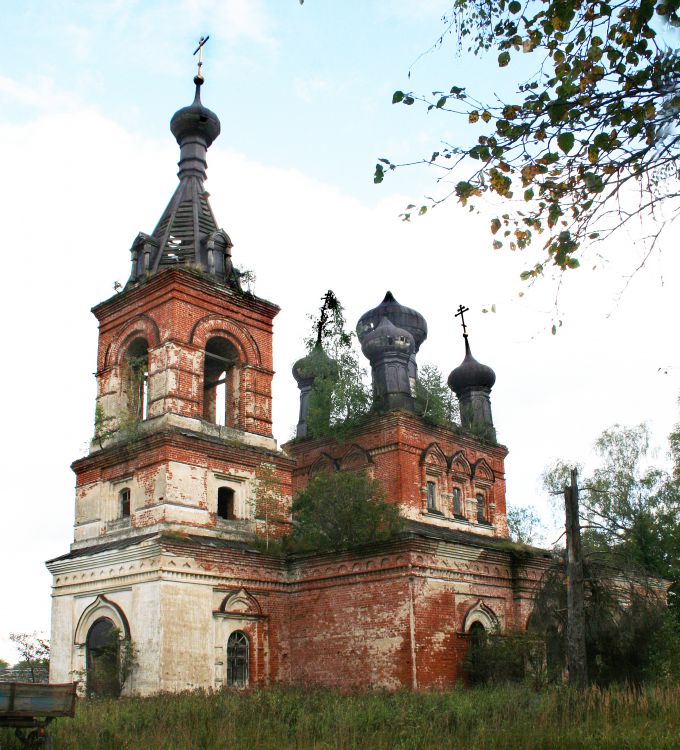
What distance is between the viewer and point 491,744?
8.80 meters

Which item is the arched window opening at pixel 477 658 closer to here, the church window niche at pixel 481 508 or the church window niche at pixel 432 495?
the church window niche at pixel 432 495

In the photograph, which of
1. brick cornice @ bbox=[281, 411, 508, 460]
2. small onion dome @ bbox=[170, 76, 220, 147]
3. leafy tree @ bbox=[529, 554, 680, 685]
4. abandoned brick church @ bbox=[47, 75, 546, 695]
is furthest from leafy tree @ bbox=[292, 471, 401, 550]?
small onion dome @ bbox=[170, 76, 220, 147]

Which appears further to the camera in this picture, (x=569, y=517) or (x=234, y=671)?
(x=234, y=671)

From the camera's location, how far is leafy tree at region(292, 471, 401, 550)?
1770 cm

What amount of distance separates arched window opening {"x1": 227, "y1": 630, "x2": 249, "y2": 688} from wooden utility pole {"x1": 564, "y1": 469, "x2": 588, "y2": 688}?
5.88 meters

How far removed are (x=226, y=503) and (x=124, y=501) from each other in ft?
6.61

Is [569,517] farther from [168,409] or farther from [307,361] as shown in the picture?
[307,361]

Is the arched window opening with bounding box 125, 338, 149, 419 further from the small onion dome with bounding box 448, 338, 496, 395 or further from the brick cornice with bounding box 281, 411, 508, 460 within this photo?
the small onion dome with bounding box 448, 338, 496, 395

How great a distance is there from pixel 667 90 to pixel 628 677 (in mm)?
11987

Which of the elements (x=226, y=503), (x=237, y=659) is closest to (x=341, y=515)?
(x=226, y=503)

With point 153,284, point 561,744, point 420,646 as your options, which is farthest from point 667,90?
point 153,284

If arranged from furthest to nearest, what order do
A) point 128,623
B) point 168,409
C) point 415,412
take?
1. point 415,412
2. point 168,409
3. point 128,623

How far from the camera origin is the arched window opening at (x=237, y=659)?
52.4 ft

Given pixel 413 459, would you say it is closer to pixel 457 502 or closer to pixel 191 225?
pixel 457 502
